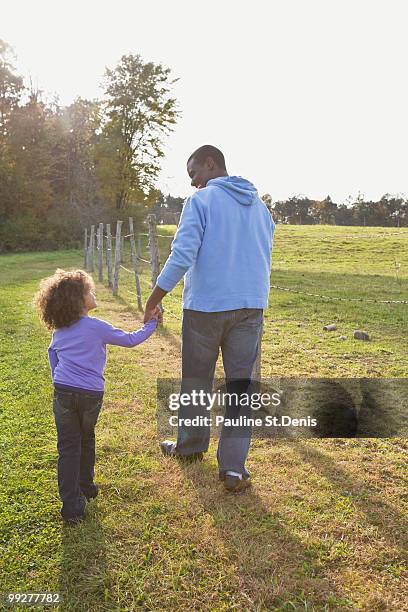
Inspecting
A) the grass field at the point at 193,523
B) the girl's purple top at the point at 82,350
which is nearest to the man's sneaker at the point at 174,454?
the grass field at the point at 193,523

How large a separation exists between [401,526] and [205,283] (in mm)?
1794

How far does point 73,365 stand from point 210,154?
60.5 inches

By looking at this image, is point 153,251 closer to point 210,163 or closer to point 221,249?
point 210,163

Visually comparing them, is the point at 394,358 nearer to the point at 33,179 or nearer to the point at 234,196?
the point at 234,196

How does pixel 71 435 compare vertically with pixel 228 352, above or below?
below

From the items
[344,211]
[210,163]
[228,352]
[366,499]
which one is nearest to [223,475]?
[228,352]

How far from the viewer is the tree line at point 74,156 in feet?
95.1

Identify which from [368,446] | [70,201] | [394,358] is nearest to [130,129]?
[70,201]

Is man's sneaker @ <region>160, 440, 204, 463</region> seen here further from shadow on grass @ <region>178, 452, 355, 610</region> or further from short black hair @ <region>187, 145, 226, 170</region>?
short black hair @ <region>187, 145, 226, 170</region>

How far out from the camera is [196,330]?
3.04 m

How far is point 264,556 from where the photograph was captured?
8.12 ft

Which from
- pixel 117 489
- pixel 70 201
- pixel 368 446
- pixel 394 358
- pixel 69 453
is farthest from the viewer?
pixel 70 201

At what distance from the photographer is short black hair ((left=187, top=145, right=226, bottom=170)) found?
3.06 metres

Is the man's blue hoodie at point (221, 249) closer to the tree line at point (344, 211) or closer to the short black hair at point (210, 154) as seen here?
the short black hair at point (210, 154)
